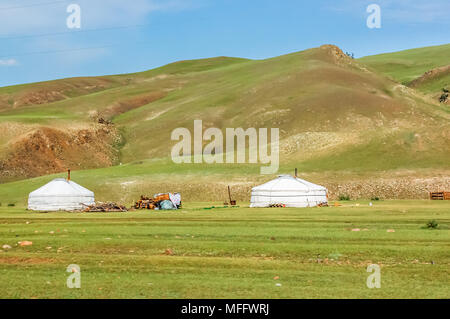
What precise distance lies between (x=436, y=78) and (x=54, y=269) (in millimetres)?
191219

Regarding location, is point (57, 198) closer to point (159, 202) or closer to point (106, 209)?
point (106, 209)

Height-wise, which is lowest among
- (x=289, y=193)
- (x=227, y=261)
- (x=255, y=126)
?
(x=227, y=261)

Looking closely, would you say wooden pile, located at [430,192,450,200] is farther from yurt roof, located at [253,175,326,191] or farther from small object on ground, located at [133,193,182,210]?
small object on ground, located at [133,193,182,210]

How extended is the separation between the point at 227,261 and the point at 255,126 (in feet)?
326

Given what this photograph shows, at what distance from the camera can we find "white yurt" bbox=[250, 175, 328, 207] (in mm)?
54500

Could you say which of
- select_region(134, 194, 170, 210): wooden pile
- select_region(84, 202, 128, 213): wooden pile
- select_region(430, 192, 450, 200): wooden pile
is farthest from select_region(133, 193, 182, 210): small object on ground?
select_region(430, 192, 450, 200): wooden pile

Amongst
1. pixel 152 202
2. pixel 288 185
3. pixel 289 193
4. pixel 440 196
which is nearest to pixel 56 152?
pixel 152 202

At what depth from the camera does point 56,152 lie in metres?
110

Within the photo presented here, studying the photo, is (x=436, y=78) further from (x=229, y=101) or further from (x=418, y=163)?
(x=418, y=163)

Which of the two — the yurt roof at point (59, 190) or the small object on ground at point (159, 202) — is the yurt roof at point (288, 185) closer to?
the small object on ground at point (159, 202)

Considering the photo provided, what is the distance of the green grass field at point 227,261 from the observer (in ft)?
47.1

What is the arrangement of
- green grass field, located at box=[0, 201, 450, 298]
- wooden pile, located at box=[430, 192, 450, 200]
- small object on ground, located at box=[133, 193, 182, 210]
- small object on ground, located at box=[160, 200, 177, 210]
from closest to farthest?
green grass field, located at box=[0, 201, 450, 298]
small object on ground, located at box=[160, 200, 177, 210]
small object on ground, located at box=[133, 193, 182, 210]
wooden pile, located at box=[430, 192, 450, 200]

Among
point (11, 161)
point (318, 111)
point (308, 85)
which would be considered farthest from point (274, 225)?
point (308, 85)

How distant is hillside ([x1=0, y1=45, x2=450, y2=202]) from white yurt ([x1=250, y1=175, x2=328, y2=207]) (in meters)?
17.8
